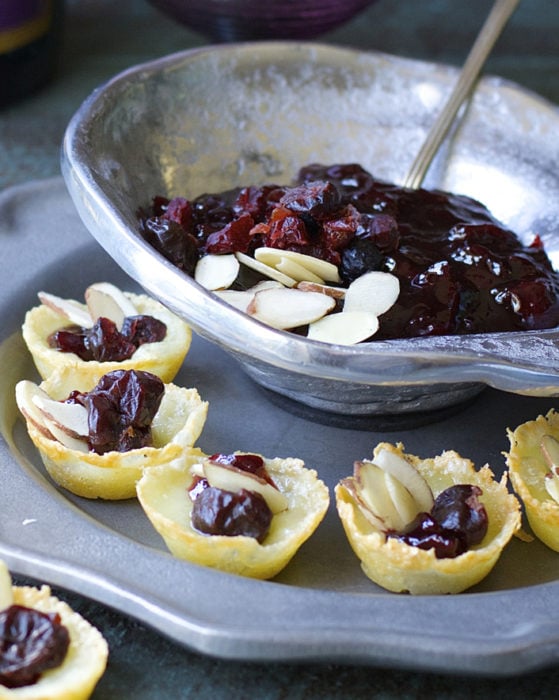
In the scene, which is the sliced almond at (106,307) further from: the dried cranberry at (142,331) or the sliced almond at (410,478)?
the sliced almond at (410,478)

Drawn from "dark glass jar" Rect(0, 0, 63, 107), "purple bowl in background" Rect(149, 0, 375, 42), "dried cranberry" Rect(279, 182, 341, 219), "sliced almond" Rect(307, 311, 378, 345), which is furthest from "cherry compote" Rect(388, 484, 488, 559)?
"dark glass jar" Rect(0, 0, 63, 107)

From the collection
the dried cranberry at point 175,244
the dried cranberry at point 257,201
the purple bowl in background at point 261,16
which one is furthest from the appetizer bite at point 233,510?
the purple bowl in background at point 261,16

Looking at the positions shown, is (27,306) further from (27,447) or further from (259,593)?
(259,593)

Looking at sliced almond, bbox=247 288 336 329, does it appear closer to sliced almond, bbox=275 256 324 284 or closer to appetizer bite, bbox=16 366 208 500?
sliced almond, bbox=275 256 324 284

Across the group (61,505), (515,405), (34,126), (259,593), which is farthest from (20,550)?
(34,126)

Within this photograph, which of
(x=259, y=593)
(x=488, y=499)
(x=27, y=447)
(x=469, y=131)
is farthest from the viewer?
(x=469, y=131)
